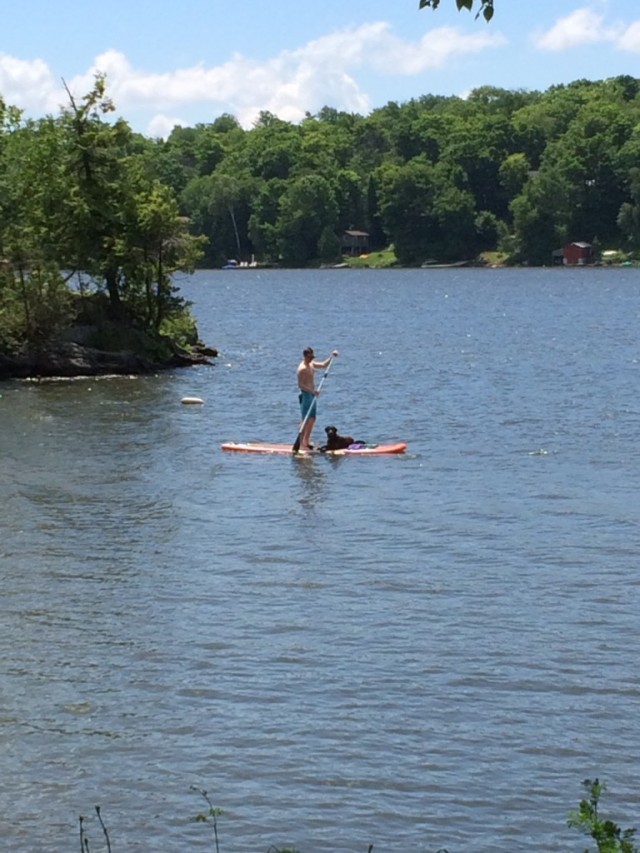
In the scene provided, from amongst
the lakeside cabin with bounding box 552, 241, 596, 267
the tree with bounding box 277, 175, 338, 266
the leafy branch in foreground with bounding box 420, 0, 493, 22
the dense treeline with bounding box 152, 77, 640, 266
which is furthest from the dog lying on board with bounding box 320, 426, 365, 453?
the tree with bounding box 277, 175, 338, 266

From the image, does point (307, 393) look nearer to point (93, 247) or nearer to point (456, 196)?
point (93, 247)

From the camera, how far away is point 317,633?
16.6m

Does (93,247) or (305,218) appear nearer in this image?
(93,247)

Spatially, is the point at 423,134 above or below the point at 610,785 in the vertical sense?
above

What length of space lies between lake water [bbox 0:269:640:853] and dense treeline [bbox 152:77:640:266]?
128 meters

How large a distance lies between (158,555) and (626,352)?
42.2m

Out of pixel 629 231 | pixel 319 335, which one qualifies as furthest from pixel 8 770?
pixel 629 231

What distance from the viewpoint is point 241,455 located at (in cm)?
3100

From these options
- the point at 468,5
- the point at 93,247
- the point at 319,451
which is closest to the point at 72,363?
the point at 93,247

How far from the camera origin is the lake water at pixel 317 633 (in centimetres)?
1217

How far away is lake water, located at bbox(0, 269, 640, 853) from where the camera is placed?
12172mm

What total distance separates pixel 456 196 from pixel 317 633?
501ft

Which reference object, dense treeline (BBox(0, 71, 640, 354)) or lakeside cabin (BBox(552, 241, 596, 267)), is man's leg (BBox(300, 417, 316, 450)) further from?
lakeside cabin (BBox(552, 241, 596, 267))

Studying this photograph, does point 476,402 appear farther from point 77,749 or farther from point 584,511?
point 77,749
